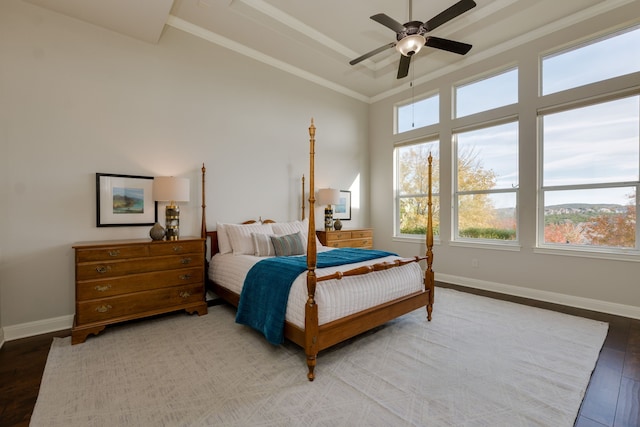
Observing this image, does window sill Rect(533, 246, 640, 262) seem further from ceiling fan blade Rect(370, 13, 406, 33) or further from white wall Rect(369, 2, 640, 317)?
ceiling fan blade Rect(370, 13, 406, 33)

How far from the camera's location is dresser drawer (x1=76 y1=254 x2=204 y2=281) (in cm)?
263

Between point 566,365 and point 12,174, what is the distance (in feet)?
16.7

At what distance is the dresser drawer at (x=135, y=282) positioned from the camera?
2.63 m

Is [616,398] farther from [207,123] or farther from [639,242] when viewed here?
[207,123]

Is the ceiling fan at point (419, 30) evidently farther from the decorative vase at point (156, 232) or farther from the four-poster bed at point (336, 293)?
the decorative vase at point (156, 232)

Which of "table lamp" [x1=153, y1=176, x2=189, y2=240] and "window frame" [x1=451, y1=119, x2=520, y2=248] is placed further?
"window frame" [x1=451, y1=119, x2=520, y2=248]

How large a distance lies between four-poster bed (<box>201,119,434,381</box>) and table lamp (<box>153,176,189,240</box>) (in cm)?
67

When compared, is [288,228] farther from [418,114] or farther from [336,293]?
[418,114]

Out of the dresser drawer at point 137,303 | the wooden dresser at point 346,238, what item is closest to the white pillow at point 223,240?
the dresser drawer at point 137,303

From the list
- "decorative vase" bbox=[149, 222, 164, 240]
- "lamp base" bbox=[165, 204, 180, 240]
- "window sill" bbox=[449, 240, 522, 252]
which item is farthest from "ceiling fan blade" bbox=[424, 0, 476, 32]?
"decorative vase" bbox=[149, 222, 164, 240]

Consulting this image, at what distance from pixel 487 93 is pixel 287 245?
3.89m

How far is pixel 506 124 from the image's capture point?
4.27 m

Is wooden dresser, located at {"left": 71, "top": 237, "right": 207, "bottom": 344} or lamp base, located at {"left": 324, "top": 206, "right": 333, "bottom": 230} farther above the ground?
lamp base, located at {"left": 324, "top": 206, "right": 333, "bottom": 230}

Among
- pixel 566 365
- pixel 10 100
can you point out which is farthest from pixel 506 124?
pixel 10 100
